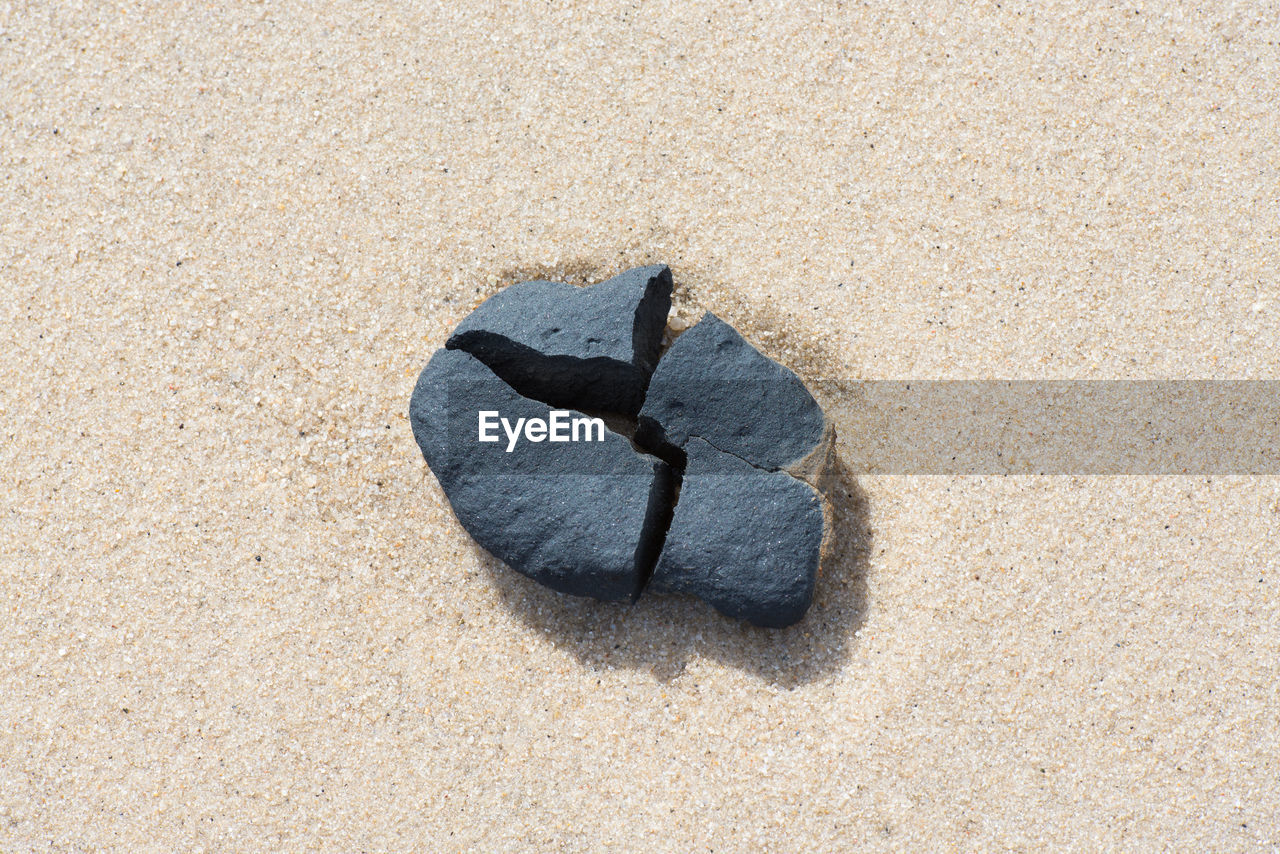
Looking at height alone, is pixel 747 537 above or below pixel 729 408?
below

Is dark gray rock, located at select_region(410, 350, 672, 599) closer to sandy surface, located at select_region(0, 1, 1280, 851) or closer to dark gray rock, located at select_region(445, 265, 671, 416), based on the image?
dark gray rock, located at select_region(445, 265, 671, 416)

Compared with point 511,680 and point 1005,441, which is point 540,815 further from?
point 1005,441

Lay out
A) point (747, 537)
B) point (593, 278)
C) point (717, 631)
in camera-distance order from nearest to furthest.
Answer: point (747, 537)
point (717, 631)
point (593, 278)

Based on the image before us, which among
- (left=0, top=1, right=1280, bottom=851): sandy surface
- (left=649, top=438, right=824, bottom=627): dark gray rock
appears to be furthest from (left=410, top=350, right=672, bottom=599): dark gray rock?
(left=0, top=1, right=1280, bottom=851): sandy surface

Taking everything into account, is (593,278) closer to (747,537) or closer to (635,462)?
(635,462)

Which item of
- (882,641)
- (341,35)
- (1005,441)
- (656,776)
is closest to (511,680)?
(656,776)

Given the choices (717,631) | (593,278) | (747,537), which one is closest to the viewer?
(747,537)

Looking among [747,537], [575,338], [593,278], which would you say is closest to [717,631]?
[747,537]
